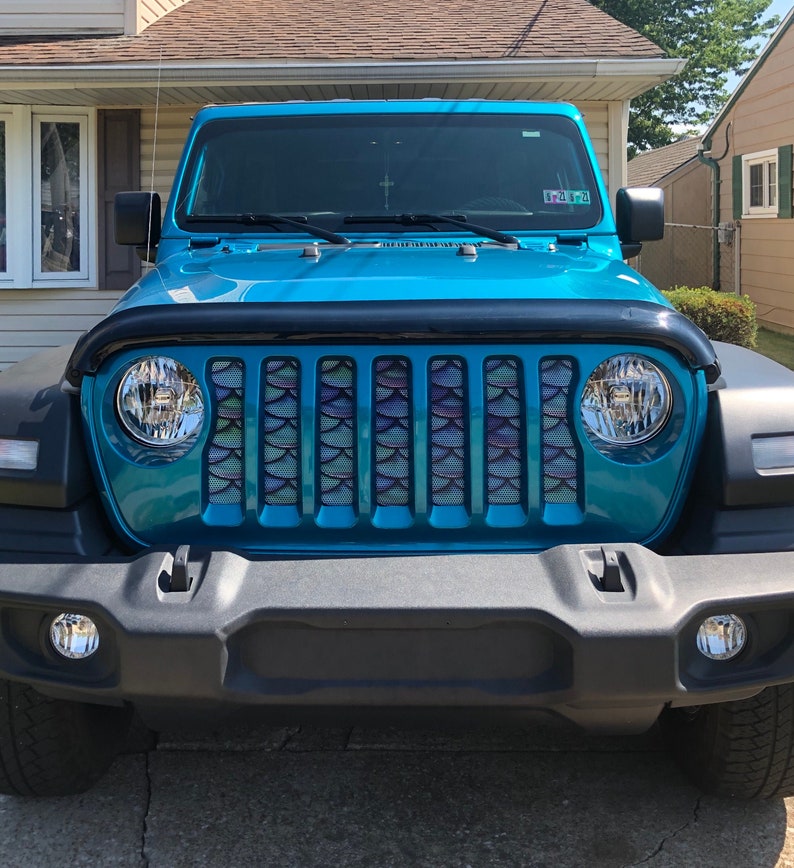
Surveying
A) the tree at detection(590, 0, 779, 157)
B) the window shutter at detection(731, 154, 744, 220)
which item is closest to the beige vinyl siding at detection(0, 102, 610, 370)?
the window shutter at detection(731, 154, 744, 220)

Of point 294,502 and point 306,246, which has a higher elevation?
point 306,246

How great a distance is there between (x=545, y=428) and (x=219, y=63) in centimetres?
695

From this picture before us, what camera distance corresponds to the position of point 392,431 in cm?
247

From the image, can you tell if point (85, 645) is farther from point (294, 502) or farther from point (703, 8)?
point (703, 8)

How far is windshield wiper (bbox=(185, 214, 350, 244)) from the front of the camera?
356cm

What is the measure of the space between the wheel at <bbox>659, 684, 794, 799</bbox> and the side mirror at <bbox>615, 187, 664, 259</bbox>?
1.91 m

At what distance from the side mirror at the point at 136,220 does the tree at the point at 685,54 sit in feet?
118

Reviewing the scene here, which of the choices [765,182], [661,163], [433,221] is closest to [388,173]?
[433,221]

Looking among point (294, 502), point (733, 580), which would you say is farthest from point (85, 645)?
point (733, 580)

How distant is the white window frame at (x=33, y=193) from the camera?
923 cm

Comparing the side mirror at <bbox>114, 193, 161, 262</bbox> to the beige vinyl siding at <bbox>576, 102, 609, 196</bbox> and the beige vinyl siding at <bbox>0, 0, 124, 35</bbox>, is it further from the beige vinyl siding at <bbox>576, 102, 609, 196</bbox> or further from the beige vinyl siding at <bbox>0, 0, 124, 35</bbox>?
the beige vinyl siding at <bbox>0, 0, 124, 35</bbox>

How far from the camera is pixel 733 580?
89.4 inches

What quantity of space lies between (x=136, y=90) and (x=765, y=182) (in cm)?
1019

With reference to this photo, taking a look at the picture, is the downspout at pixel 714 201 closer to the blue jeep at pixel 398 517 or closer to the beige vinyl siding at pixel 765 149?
the beige vinyl siding at pixel 765 149
